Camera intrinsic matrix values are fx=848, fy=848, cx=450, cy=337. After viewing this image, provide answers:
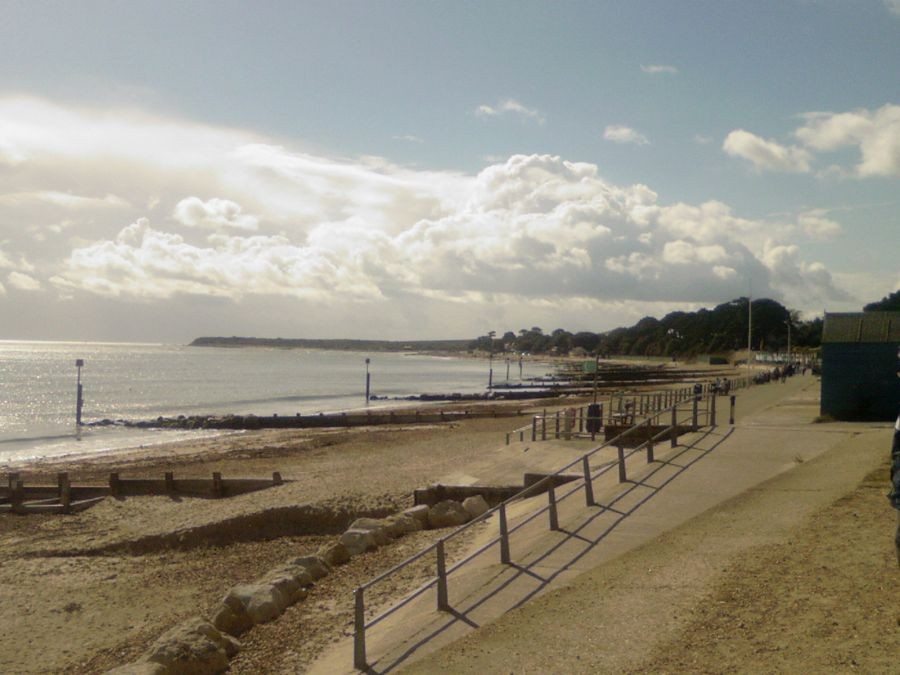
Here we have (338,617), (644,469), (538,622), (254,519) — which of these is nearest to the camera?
(538,622)

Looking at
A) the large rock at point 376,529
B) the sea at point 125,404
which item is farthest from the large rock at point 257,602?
the sea at point 125,404

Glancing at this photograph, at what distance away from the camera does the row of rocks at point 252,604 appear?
28.2ft

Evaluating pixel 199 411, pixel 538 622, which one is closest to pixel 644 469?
pixel 538 622

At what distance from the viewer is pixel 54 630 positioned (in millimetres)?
12156

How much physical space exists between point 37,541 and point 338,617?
1048 centimetres

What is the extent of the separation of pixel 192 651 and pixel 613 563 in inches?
181

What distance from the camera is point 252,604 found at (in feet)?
33.5

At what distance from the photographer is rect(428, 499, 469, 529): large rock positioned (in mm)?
14953

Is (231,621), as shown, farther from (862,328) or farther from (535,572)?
(862,328)

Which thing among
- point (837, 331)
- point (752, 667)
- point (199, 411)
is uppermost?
point (837, 331)

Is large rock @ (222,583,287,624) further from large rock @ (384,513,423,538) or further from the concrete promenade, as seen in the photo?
large rock @ (384,513,423,538)

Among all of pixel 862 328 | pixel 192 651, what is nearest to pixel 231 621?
pixel 192 651

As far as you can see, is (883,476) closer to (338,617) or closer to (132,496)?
(338,617)

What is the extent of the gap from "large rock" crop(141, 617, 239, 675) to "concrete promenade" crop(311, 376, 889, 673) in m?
1.29
